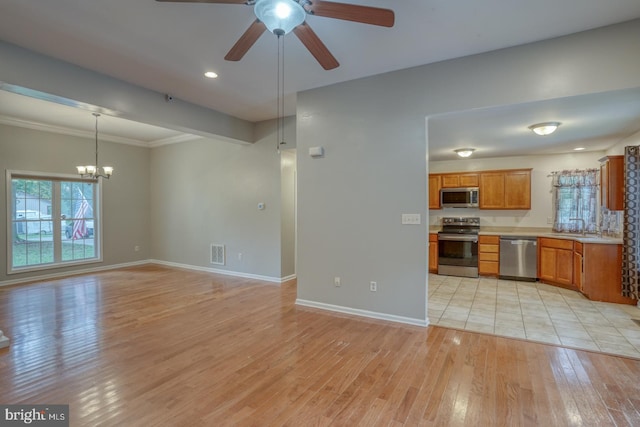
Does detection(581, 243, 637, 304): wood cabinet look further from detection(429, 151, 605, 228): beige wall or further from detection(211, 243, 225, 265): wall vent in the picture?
detection(211, 243, 225, 265): wall vent

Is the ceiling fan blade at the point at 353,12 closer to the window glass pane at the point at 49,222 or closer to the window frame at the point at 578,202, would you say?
the window frame at the point at 578,202

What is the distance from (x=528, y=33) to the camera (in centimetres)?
281

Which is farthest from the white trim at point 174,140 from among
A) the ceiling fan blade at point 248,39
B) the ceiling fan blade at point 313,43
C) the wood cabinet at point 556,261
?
the wood cabinet at point 556,261

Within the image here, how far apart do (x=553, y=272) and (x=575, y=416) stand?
4.04 meters

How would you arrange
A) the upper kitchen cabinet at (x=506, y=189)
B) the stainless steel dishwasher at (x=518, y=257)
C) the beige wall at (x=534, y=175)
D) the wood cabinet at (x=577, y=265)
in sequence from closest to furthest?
the wood cabinet at (x=577, y=265)
the stainless steel dishwasher at (x=518, y=257)
the beige wall at (x=534, y=175)
the upper kitchen cabinet at (x=506, y=189)

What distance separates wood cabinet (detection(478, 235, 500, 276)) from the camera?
5.86 metres

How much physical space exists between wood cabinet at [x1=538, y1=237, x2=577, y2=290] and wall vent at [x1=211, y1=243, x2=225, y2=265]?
6.08 meters

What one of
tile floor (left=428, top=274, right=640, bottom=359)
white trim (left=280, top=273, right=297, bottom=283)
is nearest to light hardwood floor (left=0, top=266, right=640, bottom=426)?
tile floor (left=428, top=274, right=640, bottom=359)

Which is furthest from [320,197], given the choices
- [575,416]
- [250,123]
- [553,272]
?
[553,272]

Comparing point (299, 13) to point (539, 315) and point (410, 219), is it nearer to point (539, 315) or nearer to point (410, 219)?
point (410, 219)

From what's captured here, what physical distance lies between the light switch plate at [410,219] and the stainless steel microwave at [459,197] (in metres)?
3.53

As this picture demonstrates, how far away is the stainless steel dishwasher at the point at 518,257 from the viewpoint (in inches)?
220

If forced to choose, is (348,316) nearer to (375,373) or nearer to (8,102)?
(375,373)

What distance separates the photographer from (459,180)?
6621 mm
